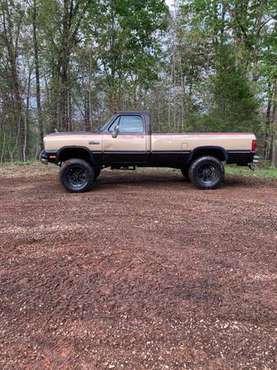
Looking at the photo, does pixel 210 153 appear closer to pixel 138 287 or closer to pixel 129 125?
pixel 129 125

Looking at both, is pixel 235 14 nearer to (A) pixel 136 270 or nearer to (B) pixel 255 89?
(B) pixel 255 89

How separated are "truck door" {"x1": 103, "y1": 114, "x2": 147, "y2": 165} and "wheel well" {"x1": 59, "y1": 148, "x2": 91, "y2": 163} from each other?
424 mm

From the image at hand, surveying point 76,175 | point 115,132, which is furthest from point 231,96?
point 76,175

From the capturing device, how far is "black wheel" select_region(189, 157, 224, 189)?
7953mm

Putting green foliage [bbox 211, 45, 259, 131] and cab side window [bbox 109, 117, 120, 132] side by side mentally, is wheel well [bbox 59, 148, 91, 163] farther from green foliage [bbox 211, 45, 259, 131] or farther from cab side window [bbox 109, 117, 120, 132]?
green foliage [bbox 211, 45, 259, 131]

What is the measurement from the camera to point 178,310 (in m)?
3.02

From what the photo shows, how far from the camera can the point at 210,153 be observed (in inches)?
320

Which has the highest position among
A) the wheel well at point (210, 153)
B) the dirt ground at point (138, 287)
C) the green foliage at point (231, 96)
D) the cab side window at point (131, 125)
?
the green foliage at point (231, 96)

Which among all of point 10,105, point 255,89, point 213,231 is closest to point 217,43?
point 255,89

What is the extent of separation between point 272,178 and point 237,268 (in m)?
6.25

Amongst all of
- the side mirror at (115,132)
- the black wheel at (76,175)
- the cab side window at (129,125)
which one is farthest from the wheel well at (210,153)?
the black wheel at (76,175)

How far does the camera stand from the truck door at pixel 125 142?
7.90 metres

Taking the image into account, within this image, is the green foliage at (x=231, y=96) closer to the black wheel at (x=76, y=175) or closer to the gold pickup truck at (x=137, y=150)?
the gold pickup truck at (x=137, y=150)

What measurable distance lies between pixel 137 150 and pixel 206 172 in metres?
1.67
